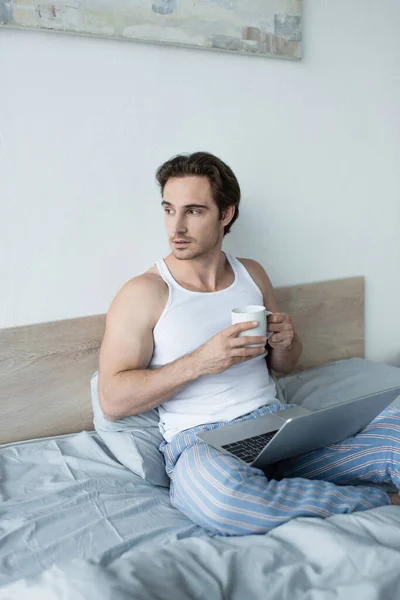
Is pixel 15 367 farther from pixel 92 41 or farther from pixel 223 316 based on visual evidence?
pixel 92 41

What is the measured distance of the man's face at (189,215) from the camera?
1.46m

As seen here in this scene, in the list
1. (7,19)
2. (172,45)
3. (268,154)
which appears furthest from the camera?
(268,154)

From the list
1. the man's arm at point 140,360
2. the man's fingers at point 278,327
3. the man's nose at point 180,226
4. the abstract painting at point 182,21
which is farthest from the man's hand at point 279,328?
the abstract painting at point 182,21

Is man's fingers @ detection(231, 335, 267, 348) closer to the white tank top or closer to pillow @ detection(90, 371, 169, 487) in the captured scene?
the white tank top

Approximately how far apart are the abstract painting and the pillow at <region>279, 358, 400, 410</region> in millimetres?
1068

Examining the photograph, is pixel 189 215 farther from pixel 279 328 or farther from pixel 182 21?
pixel 182 21

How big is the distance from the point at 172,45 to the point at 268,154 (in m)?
0.47

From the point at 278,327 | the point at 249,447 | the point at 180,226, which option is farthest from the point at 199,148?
the point at 249,447

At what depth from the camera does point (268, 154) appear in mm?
1892

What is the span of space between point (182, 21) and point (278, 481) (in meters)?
1.30

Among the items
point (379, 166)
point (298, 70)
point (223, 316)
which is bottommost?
point (223, 316)

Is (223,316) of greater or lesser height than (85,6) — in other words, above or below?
below

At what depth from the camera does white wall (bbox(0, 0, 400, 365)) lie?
4.95 ft

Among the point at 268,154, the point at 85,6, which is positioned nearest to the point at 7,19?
the point at 85,6
